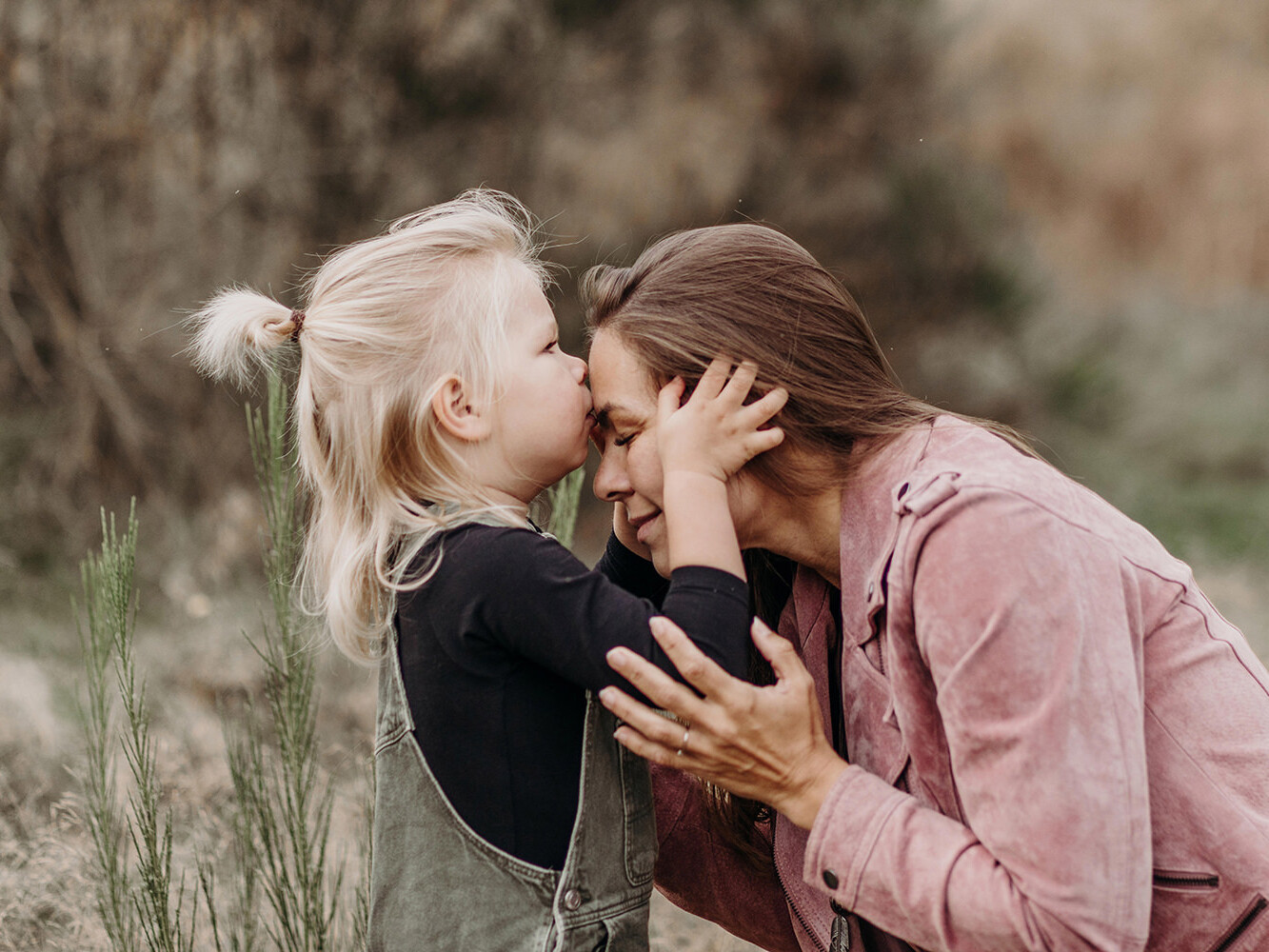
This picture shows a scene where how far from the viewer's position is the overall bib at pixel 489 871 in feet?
5.57

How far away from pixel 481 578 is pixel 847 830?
63 cm

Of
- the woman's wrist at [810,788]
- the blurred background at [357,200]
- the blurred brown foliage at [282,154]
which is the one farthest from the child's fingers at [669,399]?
the blurred brown foliage at [282,154]

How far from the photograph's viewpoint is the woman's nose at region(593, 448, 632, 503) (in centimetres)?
190

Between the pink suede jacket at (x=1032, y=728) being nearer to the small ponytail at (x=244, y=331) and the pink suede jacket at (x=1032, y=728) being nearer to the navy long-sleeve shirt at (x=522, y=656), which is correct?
the navy long-sleeve shirt at (x=522, y=656)

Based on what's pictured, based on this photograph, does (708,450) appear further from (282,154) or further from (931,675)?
(282,154)

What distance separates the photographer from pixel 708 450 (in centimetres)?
170

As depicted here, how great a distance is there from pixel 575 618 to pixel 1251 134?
32.0 feet

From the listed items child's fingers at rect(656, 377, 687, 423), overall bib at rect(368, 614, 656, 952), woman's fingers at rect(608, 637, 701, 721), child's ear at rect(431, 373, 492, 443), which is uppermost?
child's fingers at rect(656, 377, 687, 423)

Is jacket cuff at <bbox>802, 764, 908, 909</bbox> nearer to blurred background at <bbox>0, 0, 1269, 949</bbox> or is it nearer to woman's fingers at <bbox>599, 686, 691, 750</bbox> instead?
woman's fingers at <bbox>599, 686, 691, 750</bbox>

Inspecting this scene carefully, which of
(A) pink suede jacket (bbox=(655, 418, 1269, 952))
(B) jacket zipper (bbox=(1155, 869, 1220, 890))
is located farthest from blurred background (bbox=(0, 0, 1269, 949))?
(B) jacket zipper (bbox=(1155, 869, 1220, 890))

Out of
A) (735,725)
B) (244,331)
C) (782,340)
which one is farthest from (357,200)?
(735,725)

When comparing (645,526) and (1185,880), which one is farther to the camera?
(645,526)

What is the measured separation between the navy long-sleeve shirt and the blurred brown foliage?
399 centimetres

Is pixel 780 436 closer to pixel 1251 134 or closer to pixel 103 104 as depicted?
pixel 103 104
